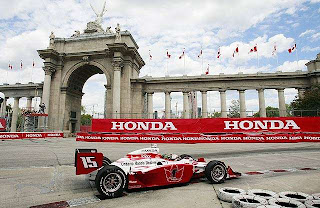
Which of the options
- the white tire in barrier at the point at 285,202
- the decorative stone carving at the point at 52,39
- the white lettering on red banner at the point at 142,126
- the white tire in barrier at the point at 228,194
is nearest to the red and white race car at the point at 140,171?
the white tire in barrier at the point at 228,194

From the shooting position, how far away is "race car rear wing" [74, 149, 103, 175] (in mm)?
5160

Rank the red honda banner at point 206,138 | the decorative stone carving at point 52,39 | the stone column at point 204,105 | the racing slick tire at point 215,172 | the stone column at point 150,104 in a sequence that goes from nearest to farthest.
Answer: the racing slick tire at point 215,172, the red honda banner at point 206,138, the stone column at point 204,105, the stone column at point 150,104, the decorative stone carving at point 52,39

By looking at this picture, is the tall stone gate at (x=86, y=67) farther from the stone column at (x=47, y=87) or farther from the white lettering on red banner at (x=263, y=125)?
the white lettering on red banner at (x=263, y=125)

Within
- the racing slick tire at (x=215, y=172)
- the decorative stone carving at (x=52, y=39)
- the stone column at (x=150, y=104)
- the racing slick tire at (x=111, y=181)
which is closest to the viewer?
the racing slick tire at (x=111, y=181)

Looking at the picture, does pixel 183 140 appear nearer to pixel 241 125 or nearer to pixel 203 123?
pixel 203 123

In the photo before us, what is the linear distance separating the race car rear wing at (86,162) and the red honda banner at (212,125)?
17582 millimetres

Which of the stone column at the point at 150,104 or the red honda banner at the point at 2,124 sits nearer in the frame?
the stone column at the point at 150,104

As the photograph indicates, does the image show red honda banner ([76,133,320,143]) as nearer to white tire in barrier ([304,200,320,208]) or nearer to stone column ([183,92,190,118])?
stone column ([183,92,190,118])

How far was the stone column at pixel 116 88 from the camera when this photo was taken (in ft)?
102

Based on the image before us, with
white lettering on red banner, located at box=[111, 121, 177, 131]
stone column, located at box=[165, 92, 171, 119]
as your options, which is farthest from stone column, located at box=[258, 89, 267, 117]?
white lettering on red banner, located at box=[111, 121, 177, 131]

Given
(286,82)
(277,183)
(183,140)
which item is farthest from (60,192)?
(286,82)

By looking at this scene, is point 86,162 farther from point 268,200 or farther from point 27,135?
point 27,135

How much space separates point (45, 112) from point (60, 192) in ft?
109

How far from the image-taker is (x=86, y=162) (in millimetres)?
5289
